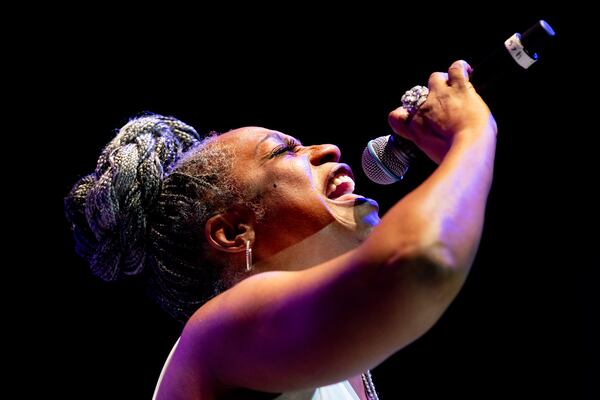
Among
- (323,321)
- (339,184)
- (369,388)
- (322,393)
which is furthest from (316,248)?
(323,321)

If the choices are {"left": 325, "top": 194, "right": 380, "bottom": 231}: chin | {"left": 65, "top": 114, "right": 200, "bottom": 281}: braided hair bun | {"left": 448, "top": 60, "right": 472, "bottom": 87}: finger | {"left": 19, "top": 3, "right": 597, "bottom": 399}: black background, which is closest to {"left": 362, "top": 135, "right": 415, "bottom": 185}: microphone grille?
{"left": 325, "top": 194, "right": 380, "bottom": 231}: chin

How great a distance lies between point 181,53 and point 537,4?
1.50 metres

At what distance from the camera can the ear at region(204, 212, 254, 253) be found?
5.50 ft

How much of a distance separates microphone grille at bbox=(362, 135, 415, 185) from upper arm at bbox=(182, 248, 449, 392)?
1.66 ft

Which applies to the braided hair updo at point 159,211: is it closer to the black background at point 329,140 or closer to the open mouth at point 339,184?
the open mouth at point 339,184

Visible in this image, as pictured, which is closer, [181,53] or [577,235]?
[181,53]

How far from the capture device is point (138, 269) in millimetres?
1846

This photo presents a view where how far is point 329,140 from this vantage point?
2854 mm

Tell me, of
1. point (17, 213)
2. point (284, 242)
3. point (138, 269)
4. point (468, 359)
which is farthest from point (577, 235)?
point (17, 213)

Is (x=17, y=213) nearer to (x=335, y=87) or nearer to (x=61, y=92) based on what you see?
(x=61, y=92)

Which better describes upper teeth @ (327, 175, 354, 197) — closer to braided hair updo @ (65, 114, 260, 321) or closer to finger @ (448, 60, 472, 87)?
braided hair updo @ (65, 114, 260, 321)

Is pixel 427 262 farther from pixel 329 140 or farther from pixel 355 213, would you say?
pixel 329 140

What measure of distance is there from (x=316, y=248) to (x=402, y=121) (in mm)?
406

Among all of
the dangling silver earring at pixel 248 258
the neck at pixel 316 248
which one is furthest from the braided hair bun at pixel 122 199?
the neck at pixel 316 248
